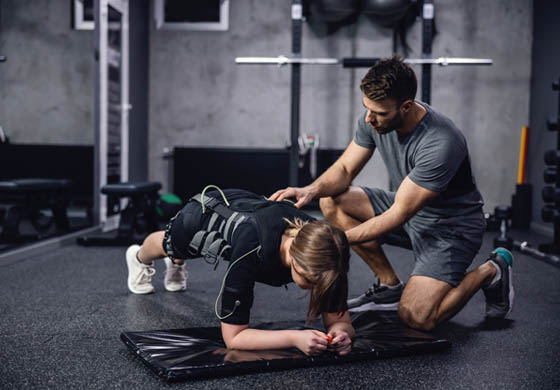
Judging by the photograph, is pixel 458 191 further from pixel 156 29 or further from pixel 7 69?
pixel 7 69

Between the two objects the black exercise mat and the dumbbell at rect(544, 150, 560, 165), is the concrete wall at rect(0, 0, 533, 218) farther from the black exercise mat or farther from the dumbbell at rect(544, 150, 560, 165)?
the black exercise mat

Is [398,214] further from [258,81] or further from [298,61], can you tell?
[258,81]

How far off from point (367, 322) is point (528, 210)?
143 inches

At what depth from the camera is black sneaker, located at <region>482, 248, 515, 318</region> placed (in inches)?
79.4

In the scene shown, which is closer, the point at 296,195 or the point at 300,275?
the point at 300,275

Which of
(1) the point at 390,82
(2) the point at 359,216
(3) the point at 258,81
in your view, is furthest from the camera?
(3) the point at 258,81

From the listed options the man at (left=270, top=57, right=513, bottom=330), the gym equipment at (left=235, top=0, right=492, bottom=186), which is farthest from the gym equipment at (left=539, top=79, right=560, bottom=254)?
the man at (left=270, top=57, right=513, bottom=330)

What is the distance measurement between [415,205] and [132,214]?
A: 8.00ft

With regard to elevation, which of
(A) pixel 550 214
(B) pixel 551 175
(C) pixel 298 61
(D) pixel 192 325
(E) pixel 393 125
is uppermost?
(C) pixel 298 61

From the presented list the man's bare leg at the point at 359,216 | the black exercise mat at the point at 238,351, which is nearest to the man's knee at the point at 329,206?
the man's bare leg at the point at 359,216

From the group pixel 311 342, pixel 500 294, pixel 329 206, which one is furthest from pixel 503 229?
pixel 311 342

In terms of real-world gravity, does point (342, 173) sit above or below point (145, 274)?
above

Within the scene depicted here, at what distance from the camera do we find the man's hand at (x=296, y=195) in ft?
5.76

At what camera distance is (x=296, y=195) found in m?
1.89
